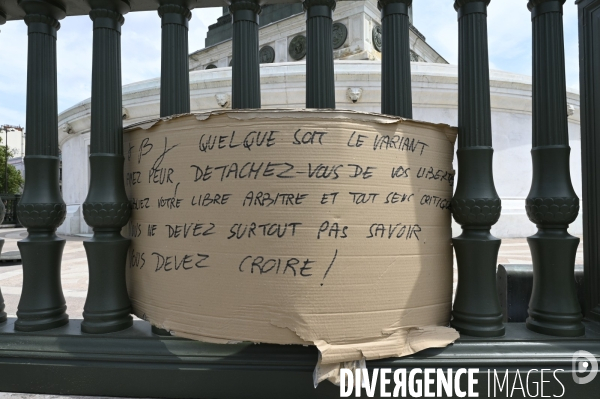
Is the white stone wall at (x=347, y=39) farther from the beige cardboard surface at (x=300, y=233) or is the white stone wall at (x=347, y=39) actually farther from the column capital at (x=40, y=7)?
the beige cardboard surface at (x=300, y=233)

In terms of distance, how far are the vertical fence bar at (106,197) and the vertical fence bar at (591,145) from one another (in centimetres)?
180

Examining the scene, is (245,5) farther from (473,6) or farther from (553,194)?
(553,194)

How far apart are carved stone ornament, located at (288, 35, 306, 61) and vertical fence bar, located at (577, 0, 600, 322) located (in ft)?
43.9

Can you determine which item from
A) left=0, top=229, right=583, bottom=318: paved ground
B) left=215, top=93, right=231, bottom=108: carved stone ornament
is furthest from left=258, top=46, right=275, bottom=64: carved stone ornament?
left=0, top=229, right=583, bottom=318: paved ground

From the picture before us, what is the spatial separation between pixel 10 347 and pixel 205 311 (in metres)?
0.81

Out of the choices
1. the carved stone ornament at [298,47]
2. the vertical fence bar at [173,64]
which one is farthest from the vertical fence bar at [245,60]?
the carved stone ornament at [298,47]

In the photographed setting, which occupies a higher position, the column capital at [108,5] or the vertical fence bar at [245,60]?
the column capital at [108,5]

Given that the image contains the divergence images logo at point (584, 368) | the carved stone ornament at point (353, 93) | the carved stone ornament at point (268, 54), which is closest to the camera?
the divergence images logo at point (584, 368)

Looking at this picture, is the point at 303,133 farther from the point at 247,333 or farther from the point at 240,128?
the point at 247,333

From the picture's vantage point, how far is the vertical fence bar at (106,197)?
4.91ft

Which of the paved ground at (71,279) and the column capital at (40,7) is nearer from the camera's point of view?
the column capital at (40,7)

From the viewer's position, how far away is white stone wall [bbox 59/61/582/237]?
8.76m

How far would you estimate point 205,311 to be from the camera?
1284 millimetres

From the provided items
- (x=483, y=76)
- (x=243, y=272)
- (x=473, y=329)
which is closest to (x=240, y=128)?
(x=243, y=272)
